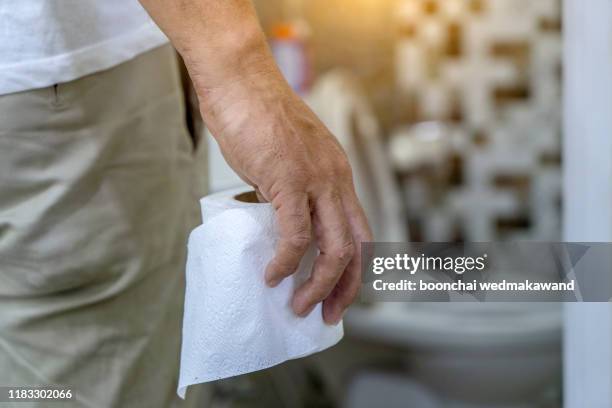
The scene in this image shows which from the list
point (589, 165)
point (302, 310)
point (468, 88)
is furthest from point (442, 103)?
point (302, 310)

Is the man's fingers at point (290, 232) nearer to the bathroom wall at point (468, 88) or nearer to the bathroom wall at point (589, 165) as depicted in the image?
the bathroom wall at point (589, 165)

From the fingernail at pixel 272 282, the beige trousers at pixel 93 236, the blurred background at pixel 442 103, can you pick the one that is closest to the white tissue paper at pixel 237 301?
the fingernail at pixel 272 282

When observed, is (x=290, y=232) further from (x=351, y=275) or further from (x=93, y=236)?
(x=93, y=236)

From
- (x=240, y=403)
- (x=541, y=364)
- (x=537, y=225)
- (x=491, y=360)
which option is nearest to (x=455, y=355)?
(x=491, y=360)

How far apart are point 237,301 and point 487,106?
1693mm

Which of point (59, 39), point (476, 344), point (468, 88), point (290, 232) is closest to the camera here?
point (290, 232)

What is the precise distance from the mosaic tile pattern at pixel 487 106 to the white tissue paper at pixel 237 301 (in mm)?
1616

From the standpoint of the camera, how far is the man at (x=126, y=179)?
62 cm

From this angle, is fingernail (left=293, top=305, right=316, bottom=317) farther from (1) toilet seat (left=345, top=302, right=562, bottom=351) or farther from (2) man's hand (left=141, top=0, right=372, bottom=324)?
(1) toilet seat (left=345, top=302, right=562, bottom=351)

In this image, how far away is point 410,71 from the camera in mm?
2223

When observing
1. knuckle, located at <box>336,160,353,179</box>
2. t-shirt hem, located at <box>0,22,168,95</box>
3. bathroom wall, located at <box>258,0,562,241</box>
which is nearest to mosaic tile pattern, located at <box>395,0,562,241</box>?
bathroom wall, located at <box>258,0,562,241</box>

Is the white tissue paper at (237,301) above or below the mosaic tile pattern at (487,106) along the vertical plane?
below

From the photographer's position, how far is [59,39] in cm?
72

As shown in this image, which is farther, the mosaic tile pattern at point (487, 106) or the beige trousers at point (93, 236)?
the mosaic tile pattern at point (487, 106)
